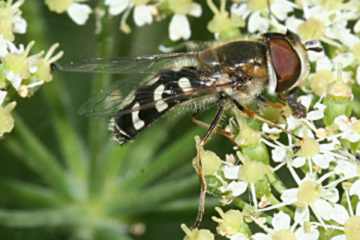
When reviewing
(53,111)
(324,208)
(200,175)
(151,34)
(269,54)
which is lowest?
→ (324,208)

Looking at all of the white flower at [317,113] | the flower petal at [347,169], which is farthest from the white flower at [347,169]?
the white flower at [317,113]

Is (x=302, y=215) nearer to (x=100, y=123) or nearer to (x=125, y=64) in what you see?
(x=125, y=64)

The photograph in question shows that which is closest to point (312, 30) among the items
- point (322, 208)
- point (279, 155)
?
point (279, 155)

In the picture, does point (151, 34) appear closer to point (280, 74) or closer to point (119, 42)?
point (119, 42)

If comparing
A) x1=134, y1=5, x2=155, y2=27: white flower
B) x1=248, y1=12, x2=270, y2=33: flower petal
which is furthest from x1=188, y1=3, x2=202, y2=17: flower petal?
x1=248, y1=12, x2=270, y2=33: flower petal

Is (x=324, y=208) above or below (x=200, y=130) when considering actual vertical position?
below

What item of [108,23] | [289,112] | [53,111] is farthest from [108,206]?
Answer: [289,112]

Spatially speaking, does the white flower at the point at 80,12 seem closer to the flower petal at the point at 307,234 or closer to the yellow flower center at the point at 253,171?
the yellow flower center at the point at 253,171
